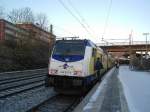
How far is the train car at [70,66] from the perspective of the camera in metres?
15.8

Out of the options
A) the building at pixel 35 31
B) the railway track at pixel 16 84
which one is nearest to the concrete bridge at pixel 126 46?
the building at pixel 35 31

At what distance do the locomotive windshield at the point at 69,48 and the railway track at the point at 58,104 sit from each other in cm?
233

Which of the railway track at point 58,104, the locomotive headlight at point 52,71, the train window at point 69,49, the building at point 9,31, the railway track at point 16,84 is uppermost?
the building at point 9,31

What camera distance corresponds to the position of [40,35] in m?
65.6

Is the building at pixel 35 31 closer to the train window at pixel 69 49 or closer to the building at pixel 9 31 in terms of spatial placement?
the building at pixel 9 31

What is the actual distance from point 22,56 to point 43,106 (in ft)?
120

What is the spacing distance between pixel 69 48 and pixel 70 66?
4.08 ft

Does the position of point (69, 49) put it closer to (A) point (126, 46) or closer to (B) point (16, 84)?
(B) point (16, 84)

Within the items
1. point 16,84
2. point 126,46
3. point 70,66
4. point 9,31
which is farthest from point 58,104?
point 126,46

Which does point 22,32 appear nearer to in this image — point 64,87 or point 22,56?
point 22,56

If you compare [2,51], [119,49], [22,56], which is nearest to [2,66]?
[2,51]

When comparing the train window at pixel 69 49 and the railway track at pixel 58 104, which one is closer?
the railway track at pixel 58 104

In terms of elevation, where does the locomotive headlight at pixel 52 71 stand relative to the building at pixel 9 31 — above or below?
below

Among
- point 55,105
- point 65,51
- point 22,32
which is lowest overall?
point 55,105
